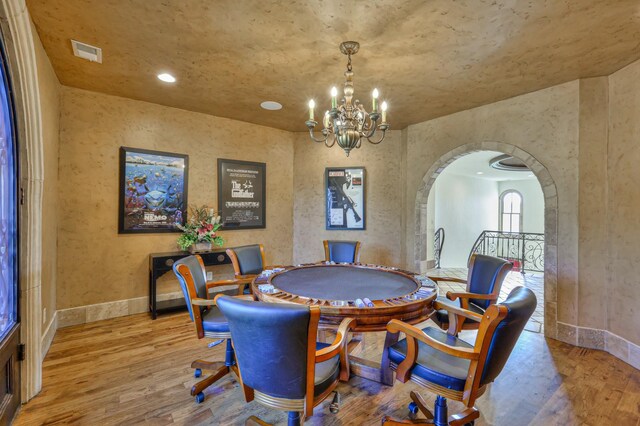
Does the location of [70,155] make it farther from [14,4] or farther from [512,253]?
[512,253]

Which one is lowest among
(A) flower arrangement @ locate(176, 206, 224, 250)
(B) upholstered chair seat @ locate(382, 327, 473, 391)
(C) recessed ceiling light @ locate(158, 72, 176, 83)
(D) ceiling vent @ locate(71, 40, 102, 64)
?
(B) upholstered chair seat @ locate(382, 327, 473, 391)

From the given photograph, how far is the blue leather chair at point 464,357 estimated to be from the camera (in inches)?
56.7

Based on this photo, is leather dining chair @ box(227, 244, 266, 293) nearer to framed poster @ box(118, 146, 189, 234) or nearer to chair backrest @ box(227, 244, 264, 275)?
chair backrest @ box(227, 244, 264, 275)

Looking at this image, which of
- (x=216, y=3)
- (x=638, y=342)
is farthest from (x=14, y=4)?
(x=638, y=342)

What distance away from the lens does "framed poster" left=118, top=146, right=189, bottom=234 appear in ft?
12.3

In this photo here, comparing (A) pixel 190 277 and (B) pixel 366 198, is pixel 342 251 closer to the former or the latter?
(B) pixel 366 198

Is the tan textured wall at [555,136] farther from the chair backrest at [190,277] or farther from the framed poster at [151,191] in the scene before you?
the framed poster at [151,191]

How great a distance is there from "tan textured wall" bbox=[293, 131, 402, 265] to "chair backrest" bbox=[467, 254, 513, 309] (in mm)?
2156

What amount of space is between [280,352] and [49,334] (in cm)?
312

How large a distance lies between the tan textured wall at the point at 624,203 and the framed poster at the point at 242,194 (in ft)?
14.4

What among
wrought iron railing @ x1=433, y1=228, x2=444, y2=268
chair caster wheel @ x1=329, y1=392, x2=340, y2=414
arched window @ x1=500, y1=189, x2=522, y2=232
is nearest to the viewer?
chair caster wheel @ x1=329, y1=392, x2=340, y2=414

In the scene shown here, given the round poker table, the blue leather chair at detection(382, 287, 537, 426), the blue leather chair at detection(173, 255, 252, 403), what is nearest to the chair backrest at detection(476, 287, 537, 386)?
the blue leather chair at detection(382, 287, 537, 426)

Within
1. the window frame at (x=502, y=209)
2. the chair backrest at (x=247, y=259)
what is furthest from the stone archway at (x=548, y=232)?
the window frame at (x=502, y=209)

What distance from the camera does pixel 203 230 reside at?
402 cm
